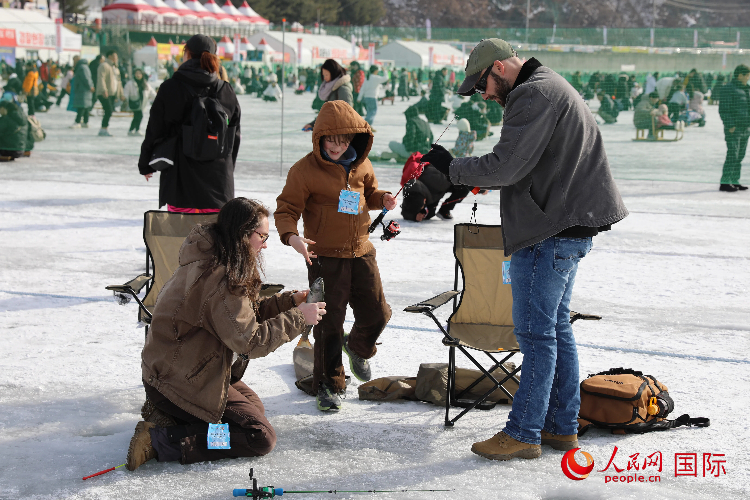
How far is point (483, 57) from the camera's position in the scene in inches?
129

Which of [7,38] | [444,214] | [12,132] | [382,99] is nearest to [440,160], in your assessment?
[444,214]

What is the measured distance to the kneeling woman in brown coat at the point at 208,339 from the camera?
319 cm

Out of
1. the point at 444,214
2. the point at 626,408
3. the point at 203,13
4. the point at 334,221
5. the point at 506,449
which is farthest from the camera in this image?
the point at 203,13

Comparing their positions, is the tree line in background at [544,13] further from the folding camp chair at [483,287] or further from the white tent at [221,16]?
the folding camp chair at [483,287]

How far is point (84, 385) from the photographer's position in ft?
13.6

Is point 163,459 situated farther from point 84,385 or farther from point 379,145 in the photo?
point 379,145

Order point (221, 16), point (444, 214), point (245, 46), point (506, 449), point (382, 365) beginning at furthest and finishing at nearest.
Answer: point (221, 16), point (245, 46), point (444, 214), point (382, 365), point (506, 449)

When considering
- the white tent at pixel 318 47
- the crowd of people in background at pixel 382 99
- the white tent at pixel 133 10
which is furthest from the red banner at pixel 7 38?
the white tent at pixel 133 10

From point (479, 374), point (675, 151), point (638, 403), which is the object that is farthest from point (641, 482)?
point (675, 151)

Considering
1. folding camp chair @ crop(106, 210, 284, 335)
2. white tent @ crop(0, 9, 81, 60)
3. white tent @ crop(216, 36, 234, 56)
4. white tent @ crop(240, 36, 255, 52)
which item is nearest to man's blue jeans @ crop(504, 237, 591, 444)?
folding camp chair @ crop(106, 210, 284, 335)

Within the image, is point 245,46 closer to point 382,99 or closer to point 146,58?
point 382,99

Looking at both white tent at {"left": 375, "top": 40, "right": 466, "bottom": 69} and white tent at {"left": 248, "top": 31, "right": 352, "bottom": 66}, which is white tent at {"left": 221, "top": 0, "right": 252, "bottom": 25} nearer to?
white tent at {"left": 248, "top": 31, "right": 352, "bottom": 66}

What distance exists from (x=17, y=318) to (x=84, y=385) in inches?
53.1

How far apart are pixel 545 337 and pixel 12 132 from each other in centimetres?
1179
